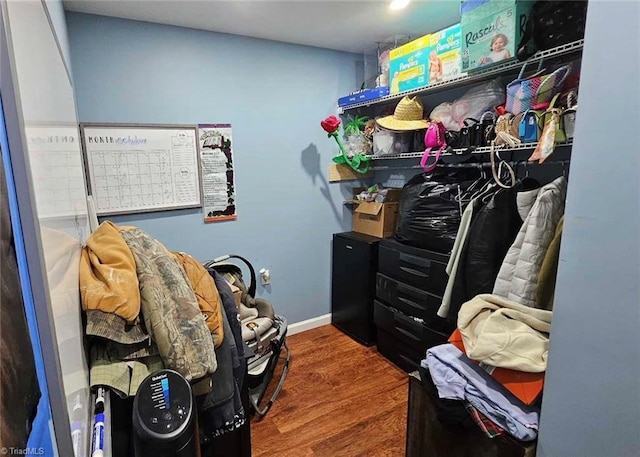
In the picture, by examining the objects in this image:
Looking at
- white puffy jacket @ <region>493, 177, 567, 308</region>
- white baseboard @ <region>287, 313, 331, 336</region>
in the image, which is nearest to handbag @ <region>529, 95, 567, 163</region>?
white puffy jacket @ <region>493, 177, 567, 308</region>

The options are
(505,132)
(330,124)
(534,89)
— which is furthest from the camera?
(330,124)

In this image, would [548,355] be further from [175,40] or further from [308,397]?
[175,40]

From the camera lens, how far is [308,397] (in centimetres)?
216

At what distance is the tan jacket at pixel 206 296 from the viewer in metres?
1.30

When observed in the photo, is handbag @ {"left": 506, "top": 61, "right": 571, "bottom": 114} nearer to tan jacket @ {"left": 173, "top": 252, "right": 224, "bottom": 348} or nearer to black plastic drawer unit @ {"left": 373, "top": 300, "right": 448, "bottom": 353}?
black plastic drawer unit @ {"left": 373, "top": 300, "right": 448, "bottom": 353}

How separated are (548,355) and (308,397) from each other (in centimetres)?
150

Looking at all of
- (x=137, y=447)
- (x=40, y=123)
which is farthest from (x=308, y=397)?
(x=40, y=123)

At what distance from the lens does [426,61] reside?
6.84 feet

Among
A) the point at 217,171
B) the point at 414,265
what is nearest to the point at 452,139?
the point at 414,265

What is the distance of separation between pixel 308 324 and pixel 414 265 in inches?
49.2

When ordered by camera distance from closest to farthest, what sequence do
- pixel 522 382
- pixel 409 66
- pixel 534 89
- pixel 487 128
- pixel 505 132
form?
pixel 522 382, pixel 534 89, pixel 505 132, pixel 487 128, pixel 409 66

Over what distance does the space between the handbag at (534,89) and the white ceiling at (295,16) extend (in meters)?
0.67

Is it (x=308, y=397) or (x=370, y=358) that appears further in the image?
(x=370, y=358)

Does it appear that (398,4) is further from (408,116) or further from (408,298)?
(408,298)
